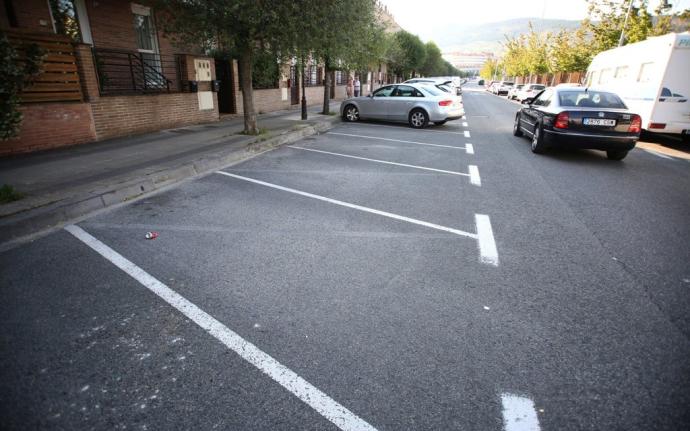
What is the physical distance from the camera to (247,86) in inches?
382

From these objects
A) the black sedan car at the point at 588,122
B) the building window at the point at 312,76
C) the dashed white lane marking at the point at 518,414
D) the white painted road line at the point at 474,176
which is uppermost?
the building window at the point at 312,76

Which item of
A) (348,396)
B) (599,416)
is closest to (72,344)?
(348,396)

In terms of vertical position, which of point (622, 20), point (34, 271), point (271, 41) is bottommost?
point (34, 271)

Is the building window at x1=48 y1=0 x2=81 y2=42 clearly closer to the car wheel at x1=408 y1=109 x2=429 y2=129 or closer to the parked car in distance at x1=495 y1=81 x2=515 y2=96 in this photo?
the car wheel at x1=408 y1=109 x2=429 y2=129

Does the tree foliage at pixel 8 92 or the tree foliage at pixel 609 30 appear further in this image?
the tree foliage at pixel 609 30

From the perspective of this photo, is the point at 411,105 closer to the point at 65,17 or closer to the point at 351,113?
the point at 351,113

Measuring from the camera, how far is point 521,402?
6.62ft

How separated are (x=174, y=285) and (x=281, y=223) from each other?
163 centimetres

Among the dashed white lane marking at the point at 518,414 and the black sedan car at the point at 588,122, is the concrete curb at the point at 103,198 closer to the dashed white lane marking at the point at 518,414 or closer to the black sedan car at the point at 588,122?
the dashed white lane marking at the point at 518,414

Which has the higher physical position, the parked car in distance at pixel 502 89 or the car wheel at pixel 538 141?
the parked car in distance at pixel 502 89

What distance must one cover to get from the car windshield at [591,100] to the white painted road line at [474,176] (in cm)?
277

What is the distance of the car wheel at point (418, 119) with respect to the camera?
1338cm

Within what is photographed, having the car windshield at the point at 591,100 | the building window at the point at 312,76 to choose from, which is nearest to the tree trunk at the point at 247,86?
the car windshield at the point at 591,100

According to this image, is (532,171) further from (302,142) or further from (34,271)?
(34,271)
